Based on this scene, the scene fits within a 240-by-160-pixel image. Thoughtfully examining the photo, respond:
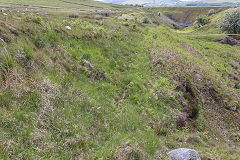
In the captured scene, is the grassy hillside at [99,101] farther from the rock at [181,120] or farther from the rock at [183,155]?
the rock at [183,155]

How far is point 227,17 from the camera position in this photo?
174 ft

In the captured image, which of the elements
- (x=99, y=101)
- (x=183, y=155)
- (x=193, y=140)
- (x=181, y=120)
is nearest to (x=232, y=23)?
(x=181, y=120)

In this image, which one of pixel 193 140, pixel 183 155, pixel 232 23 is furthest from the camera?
pixel 232 23

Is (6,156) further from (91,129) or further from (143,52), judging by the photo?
(143,52)

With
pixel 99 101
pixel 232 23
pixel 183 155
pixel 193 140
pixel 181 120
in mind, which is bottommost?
pixel 181 120

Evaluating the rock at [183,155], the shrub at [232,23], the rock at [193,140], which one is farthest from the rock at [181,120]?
the shrub at [232,23]

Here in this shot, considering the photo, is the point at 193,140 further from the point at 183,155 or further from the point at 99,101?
the point at 99,101

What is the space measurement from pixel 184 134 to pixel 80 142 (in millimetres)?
6806

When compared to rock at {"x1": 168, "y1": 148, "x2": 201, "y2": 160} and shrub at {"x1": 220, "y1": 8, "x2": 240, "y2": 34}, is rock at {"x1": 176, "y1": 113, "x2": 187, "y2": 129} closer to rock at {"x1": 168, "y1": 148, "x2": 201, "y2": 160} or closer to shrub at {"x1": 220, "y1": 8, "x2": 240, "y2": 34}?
rock at {"x1": 168, "y1": 148, "x2": 201, "y2": 160}

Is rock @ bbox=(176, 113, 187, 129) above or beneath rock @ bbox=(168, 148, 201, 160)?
beneath

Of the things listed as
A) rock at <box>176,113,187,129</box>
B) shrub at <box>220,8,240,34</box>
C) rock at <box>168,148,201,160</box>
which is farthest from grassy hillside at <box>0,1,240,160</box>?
shrub at <box>220,8,240,34</box>

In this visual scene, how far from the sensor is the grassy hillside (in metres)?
5.43

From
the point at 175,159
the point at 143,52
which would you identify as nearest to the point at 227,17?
the point at 143,52

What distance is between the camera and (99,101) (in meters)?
8.91
